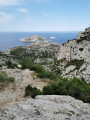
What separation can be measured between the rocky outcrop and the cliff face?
32400 mm

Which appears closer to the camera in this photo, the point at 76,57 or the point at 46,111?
the point at 46,111

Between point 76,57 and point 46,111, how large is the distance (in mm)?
49431

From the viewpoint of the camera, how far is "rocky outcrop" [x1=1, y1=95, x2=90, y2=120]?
311 inches

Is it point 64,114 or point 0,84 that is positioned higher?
point 64,114

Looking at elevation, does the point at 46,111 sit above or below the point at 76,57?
above

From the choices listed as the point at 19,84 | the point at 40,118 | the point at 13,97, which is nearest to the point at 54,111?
the point at 40,118

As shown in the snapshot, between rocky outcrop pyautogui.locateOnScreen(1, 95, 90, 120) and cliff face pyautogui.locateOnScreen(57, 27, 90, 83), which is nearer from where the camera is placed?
rocky outcrop pyautogui.locateOnScreen(1, 95, 90, 120)

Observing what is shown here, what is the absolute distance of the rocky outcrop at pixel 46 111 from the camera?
311 inches

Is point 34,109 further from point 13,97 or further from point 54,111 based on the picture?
point 13,97

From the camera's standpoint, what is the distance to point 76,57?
182 feet

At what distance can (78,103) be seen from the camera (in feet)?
33.4

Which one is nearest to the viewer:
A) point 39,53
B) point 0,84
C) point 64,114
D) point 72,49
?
point 64,114

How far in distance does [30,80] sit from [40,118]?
13956 millimetres

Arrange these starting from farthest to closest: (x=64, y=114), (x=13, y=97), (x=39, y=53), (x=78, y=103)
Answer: (x=39, y=53) < (x=13, y=97) < (x=78, y=103) < (x=64, y=114)
